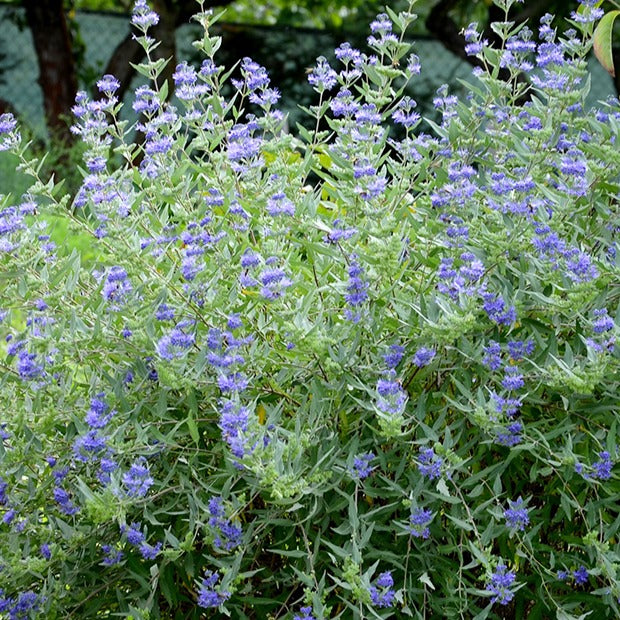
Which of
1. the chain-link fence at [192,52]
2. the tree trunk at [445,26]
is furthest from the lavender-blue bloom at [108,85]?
the chain-link fence at [192,52]

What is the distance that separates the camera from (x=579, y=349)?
7.18 ft

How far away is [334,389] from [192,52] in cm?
1079

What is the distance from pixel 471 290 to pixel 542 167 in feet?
1.68

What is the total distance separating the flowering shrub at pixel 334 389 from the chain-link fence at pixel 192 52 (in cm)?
1009

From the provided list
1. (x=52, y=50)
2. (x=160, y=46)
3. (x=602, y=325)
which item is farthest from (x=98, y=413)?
(x=52, y=50)

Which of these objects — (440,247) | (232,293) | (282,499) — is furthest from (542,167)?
(282,499)

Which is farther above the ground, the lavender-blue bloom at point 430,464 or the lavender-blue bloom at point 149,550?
the lavender-blue bloom at point 430,464

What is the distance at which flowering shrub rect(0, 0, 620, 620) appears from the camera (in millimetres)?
2088

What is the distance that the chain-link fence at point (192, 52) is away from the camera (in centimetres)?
1253

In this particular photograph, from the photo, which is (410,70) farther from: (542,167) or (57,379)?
(57,379)

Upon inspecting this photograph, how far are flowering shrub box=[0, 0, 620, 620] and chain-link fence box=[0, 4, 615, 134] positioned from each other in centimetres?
1009

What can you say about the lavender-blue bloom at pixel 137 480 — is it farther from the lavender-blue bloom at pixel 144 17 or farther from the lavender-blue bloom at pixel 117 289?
the lavender-blue bloom at pixel 144 17

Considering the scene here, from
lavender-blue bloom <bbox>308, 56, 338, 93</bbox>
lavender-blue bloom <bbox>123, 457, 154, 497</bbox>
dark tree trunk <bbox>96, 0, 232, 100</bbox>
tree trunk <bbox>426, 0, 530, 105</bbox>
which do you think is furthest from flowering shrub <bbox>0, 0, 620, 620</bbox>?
tree trunk <bbox>426, 0, 530, 105</bbox>

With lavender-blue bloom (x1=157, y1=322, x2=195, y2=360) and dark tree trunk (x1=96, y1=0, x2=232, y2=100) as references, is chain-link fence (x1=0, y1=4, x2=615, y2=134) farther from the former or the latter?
lavender-blue bloom (x1=157, y1=322, x2=195, y2=360)
